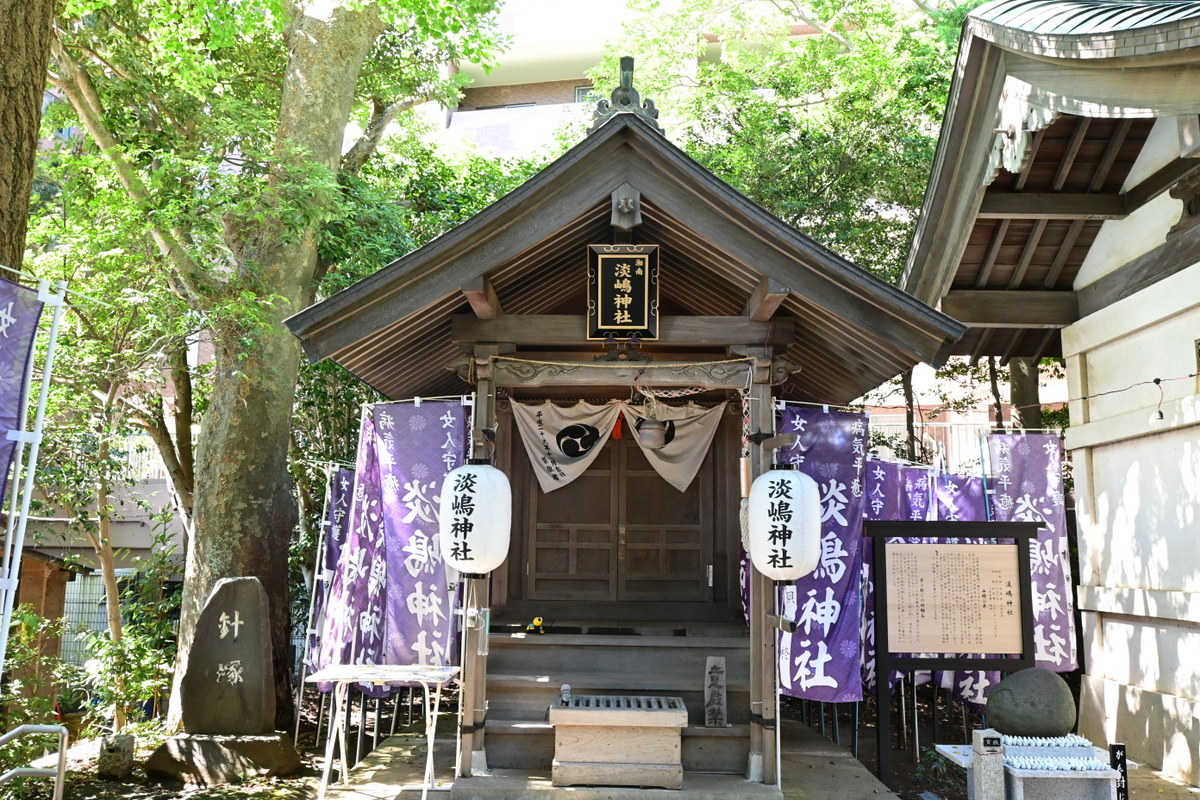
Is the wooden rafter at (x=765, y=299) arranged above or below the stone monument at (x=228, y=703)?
above

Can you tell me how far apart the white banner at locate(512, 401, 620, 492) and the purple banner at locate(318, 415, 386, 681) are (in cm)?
181

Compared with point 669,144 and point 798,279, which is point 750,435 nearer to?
point 798,279

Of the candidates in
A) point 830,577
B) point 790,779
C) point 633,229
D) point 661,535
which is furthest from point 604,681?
point 633,229

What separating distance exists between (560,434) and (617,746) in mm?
3705

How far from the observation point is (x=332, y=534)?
9.86 meters

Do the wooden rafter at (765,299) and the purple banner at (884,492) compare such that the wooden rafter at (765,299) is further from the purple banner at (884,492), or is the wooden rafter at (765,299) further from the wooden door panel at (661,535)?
the wooden door panel at (661,535)

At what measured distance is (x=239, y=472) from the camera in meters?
10.8

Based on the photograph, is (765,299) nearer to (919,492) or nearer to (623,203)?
(623,203)

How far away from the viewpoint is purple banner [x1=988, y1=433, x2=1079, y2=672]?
9.71 metres

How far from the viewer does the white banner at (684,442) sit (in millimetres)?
10281

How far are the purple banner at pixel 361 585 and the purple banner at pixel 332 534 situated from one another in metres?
0.49

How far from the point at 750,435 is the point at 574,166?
2.74 meters

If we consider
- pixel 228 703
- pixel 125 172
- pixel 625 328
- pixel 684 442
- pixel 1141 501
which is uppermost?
pixel 125 172

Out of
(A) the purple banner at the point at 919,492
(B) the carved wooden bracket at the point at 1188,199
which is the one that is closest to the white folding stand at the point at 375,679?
(A) the purple banner at the point at 919,492
